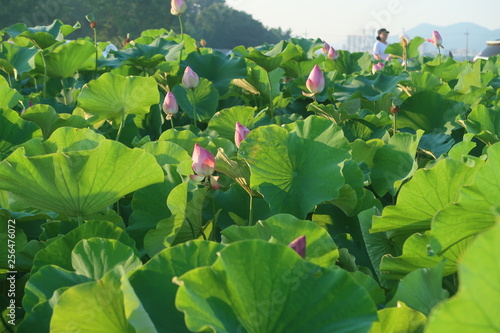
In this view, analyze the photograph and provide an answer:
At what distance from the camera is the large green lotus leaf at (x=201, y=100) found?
A: 1903 mm

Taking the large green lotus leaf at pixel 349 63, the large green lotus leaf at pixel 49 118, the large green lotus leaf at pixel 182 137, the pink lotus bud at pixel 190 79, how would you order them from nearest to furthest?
the large green lotus leaf at pixel 182 137 → the large green lotus leaf at pixel 49 118 → the pink lotus bud at pixel 190 79 → the large green lotus leaf at pixel 349 63

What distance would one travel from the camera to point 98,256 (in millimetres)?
754

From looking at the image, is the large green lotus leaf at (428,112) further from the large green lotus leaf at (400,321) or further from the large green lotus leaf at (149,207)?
the large green lotus leaf at (400,321)

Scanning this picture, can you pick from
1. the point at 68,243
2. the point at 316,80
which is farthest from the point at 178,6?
the point at 68,243

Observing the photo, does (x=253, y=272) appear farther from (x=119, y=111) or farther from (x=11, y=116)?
(x=119, y=111)

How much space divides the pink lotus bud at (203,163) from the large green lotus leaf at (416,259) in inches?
12.8

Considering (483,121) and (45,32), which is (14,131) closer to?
(45,32)

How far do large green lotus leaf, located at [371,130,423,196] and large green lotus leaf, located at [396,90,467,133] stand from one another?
435mm

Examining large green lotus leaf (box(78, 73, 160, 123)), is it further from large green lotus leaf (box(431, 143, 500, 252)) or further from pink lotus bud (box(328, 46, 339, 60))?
pink lotus bud (box(328, 46, 339, 60))

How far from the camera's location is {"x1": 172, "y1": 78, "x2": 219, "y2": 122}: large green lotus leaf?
190 cm

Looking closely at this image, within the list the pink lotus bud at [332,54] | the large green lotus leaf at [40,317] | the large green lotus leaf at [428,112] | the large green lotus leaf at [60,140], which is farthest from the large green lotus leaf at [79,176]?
the pink lotus bud at [332,54]

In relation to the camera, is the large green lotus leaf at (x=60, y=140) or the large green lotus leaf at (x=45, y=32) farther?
the large green lotus leaf at (x=45, y=32)

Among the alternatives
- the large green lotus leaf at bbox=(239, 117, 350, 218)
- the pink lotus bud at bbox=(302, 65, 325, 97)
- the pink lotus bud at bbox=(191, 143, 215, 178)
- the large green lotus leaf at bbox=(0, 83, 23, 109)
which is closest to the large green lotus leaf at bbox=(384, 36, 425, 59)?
the pink lotus bud at bbox=(302, 65, 325, 97)

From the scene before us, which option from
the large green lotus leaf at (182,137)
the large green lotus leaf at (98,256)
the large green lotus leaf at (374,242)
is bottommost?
the large green lotus leaf at (182,137)
